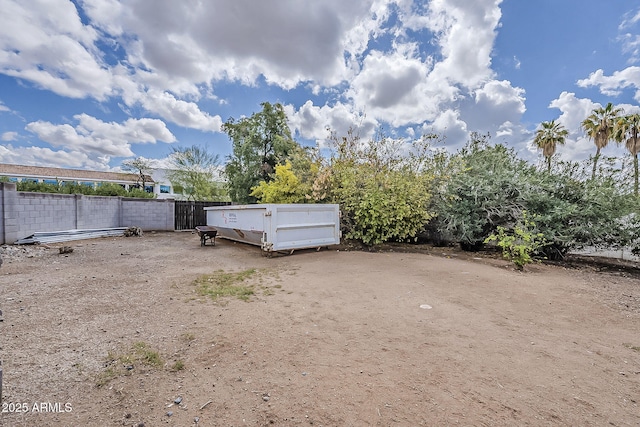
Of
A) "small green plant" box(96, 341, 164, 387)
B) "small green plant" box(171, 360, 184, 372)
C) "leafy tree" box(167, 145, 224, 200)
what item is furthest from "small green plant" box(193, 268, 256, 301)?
"leafy tree" box(167, 145, 224, 200)

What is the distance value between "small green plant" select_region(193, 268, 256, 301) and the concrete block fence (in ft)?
22.4

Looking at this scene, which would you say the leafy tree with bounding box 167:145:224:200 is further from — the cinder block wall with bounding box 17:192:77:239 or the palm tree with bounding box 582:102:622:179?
the palm tree with bounding box 582:102:622:179

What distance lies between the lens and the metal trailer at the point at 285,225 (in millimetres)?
6957

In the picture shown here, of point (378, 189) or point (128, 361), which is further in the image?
point (378, 189)

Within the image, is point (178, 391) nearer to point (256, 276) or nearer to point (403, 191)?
point (256, 276)

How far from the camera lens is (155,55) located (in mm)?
8922

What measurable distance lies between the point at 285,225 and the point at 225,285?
112 inches

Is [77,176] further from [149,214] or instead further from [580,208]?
[580,208]

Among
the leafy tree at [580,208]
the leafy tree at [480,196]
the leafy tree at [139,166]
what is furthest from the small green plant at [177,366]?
the leafy tree at [139,166]

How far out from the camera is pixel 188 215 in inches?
558

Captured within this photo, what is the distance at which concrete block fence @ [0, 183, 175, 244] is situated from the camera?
Result: 25.2 ft

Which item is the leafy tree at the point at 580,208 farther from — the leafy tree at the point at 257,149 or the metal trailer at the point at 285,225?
the leafy tree at the point at 257,149

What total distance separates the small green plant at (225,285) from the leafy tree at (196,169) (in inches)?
696

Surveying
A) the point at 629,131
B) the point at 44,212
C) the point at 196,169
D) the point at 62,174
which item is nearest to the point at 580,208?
the point at 629,131
